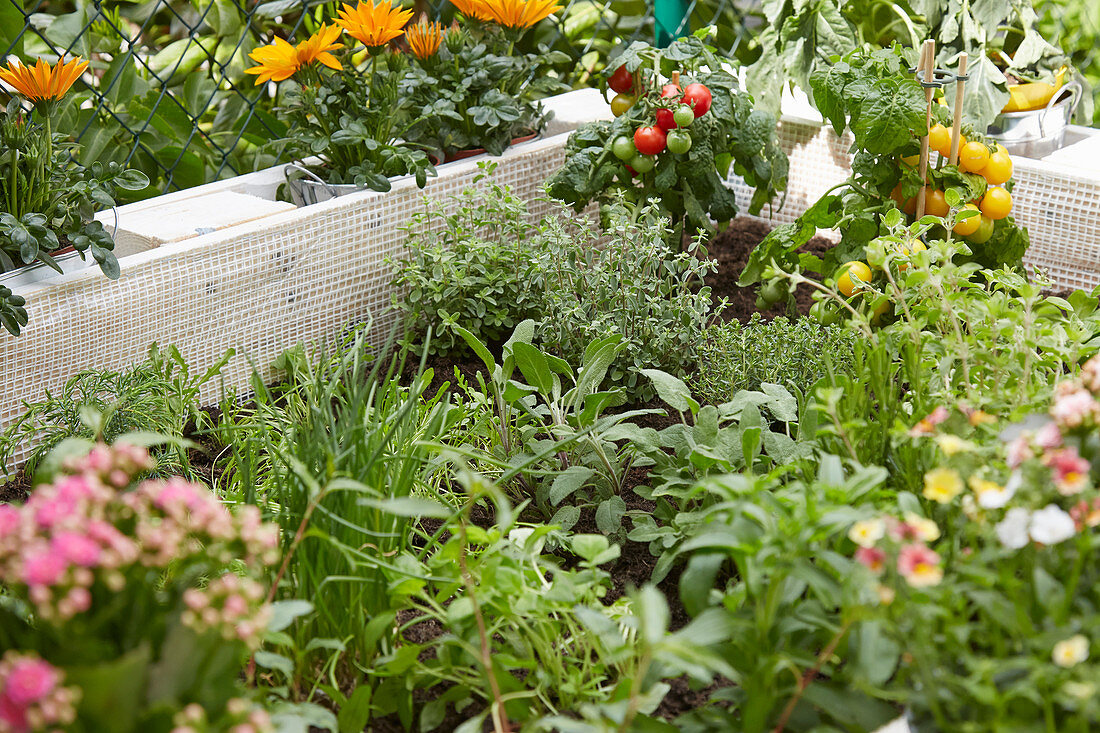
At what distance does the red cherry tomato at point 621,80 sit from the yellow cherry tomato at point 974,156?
0.83 m

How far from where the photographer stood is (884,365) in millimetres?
1479

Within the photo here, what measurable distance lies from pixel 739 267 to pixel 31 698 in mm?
2265

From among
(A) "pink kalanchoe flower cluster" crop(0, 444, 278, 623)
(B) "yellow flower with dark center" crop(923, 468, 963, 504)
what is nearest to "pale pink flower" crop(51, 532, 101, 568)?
(A) "pink kalanchoe flower cluster" crop(0, 444, 278, 623)

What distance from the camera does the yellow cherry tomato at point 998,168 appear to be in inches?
89.0

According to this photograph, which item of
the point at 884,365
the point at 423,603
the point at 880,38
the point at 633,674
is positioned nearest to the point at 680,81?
the point at 880,38

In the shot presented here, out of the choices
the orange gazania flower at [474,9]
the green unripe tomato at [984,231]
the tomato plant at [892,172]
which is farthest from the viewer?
the orange gazania flower at [474,9]

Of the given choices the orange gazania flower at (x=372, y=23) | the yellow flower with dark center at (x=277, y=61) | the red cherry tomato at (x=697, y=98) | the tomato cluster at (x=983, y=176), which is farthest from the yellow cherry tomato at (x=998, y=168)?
the yellow flower with dark center at (x=277, y=61)

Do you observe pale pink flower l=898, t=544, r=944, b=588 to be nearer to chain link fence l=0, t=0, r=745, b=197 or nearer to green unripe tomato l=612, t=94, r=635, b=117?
green unripe tomato l=612, t=94, r=635, b=117

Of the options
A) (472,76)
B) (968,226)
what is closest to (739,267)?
(968,226)

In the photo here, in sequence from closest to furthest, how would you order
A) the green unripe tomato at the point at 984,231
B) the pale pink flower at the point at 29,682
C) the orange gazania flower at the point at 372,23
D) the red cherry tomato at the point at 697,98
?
the pale pink flower at the point at 29,682
the green unripe tomato at the point at 984,231
the orange gazania flower at the point at 372,23
the red cherry tomato at the point at 697,98

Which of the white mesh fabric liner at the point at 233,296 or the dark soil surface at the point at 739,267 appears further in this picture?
the dark soil surface at the point at 739,267

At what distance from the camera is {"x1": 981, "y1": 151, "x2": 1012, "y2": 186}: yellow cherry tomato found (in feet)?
7.41

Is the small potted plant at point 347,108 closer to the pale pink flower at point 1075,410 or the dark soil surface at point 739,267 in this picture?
the dark soil surface at point 739,267

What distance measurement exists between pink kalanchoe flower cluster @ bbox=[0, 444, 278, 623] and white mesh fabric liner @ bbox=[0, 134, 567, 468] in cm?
109
